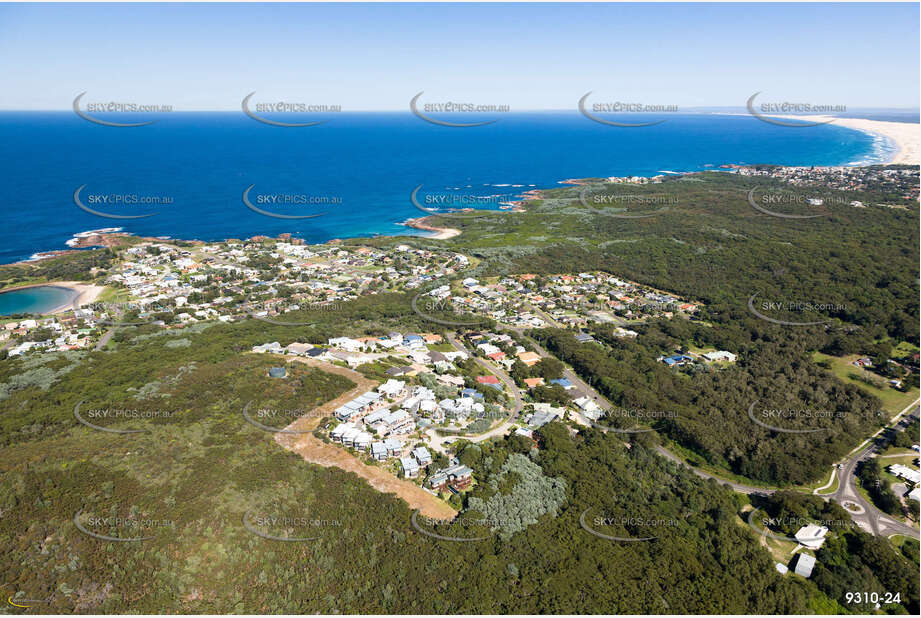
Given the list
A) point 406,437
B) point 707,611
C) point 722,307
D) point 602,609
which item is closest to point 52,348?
point 406,437

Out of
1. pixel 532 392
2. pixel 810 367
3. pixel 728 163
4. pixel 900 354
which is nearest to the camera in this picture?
pixel 532 392

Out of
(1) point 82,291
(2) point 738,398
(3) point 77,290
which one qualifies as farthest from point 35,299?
(2) point 738,398

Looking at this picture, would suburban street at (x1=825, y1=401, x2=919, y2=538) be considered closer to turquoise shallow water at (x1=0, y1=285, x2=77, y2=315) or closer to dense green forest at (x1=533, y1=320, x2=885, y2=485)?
dense green forest at (x1=533, y1=320, x2=885, y2=485)

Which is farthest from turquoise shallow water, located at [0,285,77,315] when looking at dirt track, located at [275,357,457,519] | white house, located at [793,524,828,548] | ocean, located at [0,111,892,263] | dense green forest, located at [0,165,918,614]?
white house, located at [793,524,828,548]

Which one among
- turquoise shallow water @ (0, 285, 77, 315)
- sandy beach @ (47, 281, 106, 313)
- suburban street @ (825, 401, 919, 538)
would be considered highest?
sandy beach @ (47, 281, 106, 313)

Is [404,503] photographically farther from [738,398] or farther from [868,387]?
[868,387]

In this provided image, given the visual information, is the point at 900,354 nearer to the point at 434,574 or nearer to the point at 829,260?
the point at 829,260
